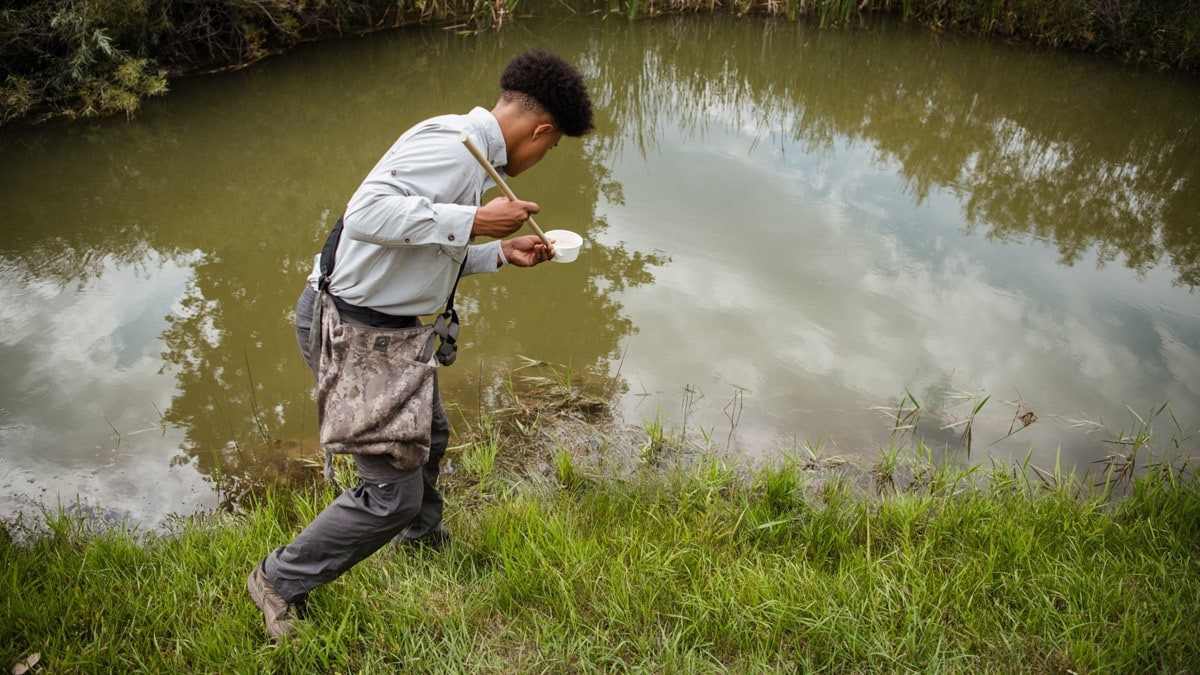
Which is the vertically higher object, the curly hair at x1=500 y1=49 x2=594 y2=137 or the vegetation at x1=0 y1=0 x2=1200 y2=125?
the curly hair at x1=500 y1=49 x2=594 y2=137

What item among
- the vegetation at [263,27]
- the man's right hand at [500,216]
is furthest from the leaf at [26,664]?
the vegetation at [263,27]

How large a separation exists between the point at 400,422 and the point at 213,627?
29.9 inches

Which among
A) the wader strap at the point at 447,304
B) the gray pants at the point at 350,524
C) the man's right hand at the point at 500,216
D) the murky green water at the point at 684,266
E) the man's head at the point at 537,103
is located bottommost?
the murky green water at the point at 684,266

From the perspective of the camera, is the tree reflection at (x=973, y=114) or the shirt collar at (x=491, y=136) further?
the tree reflection at (x=973, y=114)

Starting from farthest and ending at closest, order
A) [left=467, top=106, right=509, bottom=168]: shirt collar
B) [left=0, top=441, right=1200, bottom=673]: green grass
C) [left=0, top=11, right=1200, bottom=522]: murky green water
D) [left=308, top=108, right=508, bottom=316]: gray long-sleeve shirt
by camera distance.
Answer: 1. [left=0, top=11, right=1200, bottom=522]: murky green water
2. [left=0, top=441, right=1200, bottom=673]: green grass
3. [left=467, top=106, right=509, bottom=168]: shirt collar
4. [left=308, top=108, right=508, bottom=316]: gray long-sleeve shirt

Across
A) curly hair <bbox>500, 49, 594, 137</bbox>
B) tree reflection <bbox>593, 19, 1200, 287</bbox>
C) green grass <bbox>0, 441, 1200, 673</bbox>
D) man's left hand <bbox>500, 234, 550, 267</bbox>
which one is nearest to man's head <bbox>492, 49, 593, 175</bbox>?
curly hair <bbox>500, 49, 594, 137</bbox>

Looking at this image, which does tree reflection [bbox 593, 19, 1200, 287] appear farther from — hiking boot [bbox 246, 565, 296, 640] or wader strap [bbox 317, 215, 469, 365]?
hiking boot [bbox 246, 565, 296, 640]

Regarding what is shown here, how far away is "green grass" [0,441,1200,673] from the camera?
202cm

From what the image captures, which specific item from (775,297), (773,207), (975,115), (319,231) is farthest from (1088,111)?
(319,231)

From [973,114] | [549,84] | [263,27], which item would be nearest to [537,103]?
[549,84]

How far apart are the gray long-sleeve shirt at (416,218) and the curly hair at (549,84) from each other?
112 millimetres

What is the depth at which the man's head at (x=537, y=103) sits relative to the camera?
1.93 m

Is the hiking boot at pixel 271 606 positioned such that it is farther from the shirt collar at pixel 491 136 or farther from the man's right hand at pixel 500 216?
the shirt collar at pixel 491 136

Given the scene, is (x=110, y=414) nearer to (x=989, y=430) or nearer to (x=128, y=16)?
(x=989, y=430)
